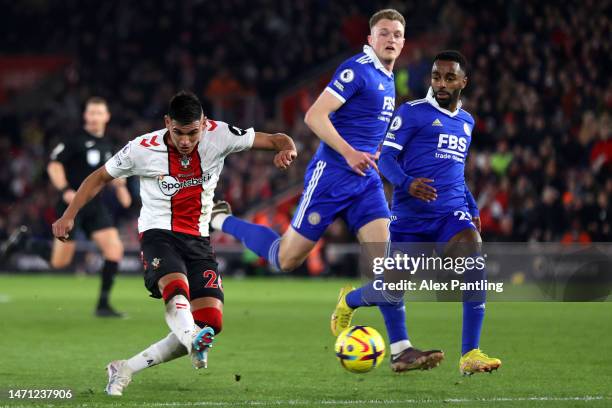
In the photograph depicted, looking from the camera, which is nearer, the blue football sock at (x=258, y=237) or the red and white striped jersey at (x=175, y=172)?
the red and white striped jersey at (x=175, y=172)

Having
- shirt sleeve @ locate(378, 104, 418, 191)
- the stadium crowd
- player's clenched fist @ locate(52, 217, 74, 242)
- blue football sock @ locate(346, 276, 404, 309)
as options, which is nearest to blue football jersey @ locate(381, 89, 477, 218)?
shirt sleeve @ locate(378, 104, 418, 191)

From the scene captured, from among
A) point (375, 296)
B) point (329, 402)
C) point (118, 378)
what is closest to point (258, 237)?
point (375, 296)

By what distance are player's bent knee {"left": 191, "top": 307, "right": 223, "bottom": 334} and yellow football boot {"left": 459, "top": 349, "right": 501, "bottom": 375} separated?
1.64m

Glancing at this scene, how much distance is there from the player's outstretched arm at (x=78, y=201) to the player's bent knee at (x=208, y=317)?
0.92m

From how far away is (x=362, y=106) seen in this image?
8180mm

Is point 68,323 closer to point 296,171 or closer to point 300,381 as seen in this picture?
point 300,381

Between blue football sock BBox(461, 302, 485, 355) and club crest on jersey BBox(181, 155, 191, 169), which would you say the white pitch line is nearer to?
blue football sock BBox(461, 302, 485, 355)

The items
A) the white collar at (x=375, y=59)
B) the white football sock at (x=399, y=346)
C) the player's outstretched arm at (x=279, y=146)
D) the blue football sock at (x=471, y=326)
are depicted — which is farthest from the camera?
the white collar at (x=375, y=59)

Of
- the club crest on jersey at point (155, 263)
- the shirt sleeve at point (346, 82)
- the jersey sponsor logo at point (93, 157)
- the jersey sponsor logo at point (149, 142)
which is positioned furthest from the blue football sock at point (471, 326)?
the jersey sponsor logo at point (93, 157)

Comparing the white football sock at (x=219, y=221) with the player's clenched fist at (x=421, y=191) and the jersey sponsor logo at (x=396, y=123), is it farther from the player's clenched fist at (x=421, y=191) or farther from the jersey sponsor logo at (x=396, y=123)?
the player's clenched fist at (x=421, y=191)

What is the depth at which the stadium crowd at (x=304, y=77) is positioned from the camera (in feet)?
59.9

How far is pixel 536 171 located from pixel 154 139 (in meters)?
12.3

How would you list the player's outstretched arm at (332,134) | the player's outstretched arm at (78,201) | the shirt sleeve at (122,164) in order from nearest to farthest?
the player's outstretched arm at (78,201)
the shirt sleeve at (122,164)
the player's outstretched arm at (332,134)

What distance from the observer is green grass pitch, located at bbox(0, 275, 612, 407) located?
6.58 meters
